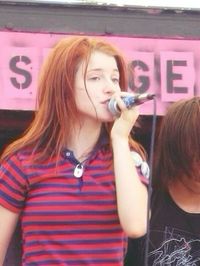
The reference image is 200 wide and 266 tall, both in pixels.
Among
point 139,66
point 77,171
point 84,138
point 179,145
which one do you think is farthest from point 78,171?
point 139,66

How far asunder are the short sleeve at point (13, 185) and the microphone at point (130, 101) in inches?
10.9

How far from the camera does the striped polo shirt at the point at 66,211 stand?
171 cm

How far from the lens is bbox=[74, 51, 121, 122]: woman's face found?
1750mm

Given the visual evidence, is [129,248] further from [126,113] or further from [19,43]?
[19,43]

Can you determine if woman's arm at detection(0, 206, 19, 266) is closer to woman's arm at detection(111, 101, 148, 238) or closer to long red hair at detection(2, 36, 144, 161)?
long red hair at detection(2, 36, 144, 161)

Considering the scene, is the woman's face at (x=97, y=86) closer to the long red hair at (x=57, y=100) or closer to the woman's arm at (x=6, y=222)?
the long red hair at (x=57, y=100)

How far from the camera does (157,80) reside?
3402 mm

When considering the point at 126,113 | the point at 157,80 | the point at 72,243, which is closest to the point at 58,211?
the point at 72,243

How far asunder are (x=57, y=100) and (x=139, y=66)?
63.1 inches

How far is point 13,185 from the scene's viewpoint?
1.80m

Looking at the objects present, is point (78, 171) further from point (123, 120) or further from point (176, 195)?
point (176, 195)

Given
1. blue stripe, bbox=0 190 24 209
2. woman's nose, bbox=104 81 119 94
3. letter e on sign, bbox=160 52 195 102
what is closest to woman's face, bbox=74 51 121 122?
woman's nose, bbox=104 81 119 94

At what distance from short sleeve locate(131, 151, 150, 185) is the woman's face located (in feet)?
0.41

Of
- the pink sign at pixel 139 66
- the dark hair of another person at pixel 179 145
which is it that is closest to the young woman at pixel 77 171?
the dark hair of another person at pixel 179 145
